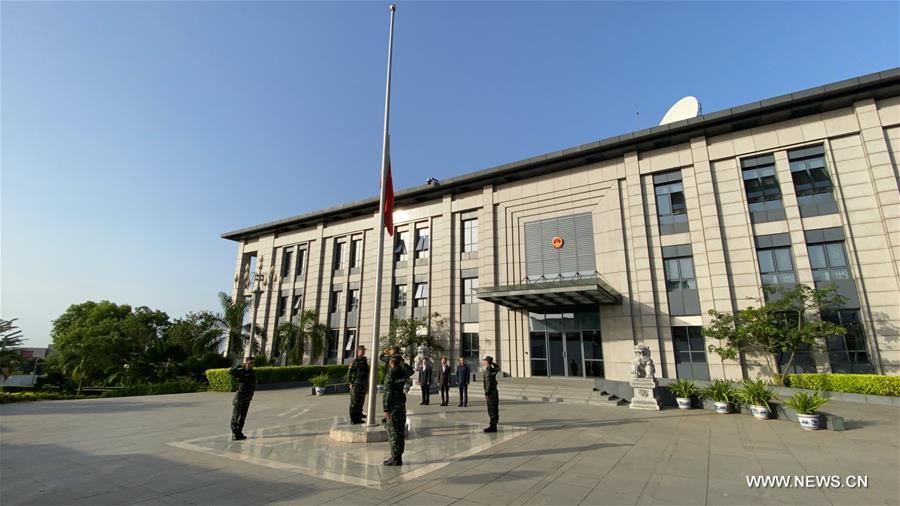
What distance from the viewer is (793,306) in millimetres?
18359

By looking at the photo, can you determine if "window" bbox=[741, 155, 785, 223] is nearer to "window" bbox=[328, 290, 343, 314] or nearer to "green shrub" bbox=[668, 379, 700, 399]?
"green shrub" bbox=[668, 379, 700, 399]

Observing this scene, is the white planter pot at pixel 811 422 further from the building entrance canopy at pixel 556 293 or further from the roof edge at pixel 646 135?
the roof edge at pixel 646 135

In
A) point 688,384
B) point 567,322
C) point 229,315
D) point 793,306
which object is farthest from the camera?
point 229,315

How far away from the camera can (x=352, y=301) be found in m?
33.8

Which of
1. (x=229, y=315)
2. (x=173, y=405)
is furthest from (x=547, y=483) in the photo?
(x=229, y=315)

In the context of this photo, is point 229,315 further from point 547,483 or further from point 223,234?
point 547,483

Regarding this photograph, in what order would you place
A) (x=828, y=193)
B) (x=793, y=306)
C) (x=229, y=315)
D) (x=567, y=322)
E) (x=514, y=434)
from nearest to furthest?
(x=514, y=434), (x=793, y=306), (x=828, y=193), (x=567, y=322), (x=229, y=315)

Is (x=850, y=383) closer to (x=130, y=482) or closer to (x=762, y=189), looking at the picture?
(x=762, y=189)

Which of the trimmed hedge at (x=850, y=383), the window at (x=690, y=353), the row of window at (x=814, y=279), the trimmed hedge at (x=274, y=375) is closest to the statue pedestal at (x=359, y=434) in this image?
the trimmed hedge at (x=274, y=375)

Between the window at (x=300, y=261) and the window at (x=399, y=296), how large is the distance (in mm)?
11746

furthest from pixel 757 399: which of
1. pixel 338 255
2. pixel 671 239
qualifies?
pixel 338 255

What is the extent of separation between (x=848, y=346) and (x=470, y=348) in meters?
19.0

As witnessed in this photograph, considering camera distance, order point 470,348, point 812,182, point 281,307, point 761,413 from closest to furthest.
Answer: point 761,413 → point 812,182 → point 470,348 → point 281,307

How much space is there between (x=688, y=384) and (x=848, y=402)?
6992mm
